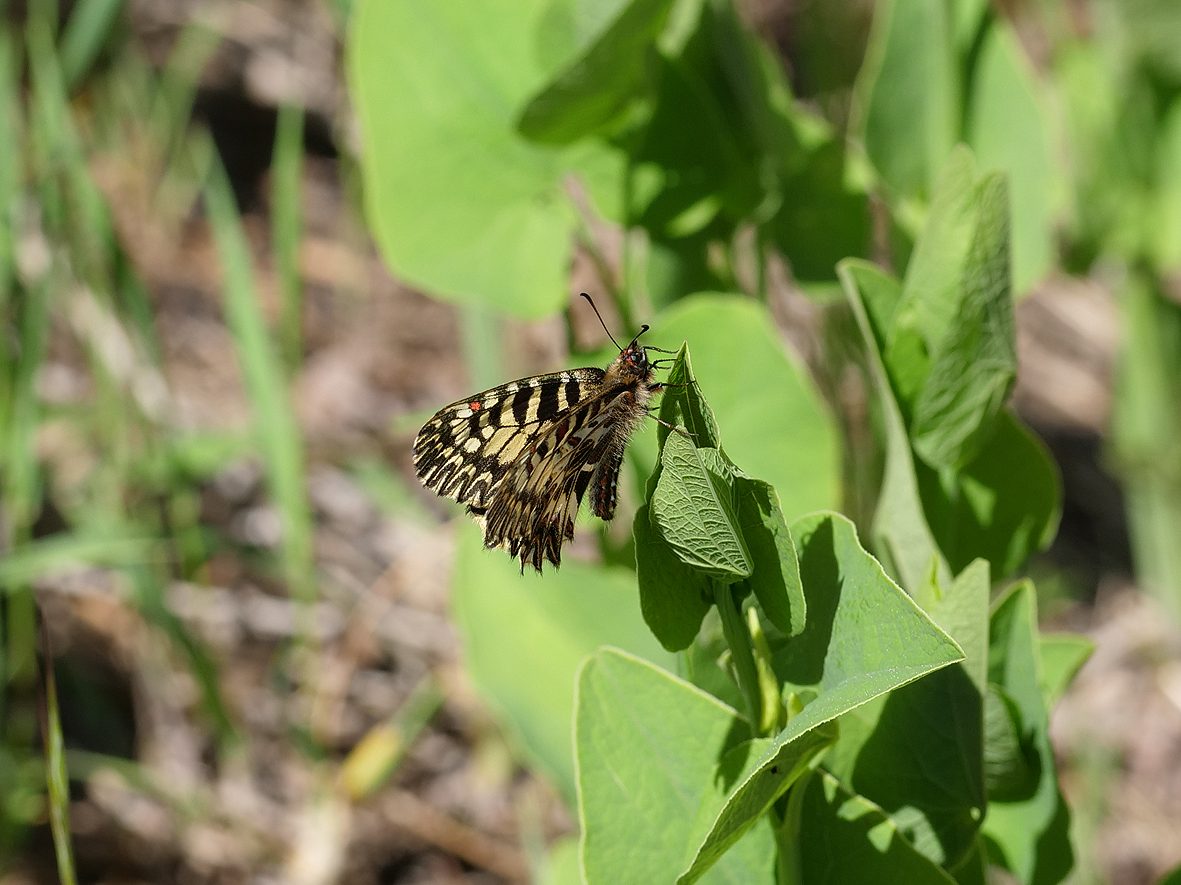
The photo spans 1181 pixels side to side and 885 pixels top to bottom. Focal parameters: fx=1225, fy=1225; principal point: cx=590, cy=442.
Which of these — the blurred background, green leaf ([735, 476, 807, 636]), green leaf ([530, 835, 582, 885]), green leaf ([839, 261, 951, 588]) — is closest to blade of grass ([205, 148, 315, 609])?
the blurred background

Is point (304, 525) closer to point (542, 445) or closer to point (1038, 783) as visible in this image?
point (542, 445)

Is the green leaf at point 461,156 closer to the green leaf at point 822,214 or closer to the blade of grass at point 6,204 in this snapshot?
the green leaf at point 822,214

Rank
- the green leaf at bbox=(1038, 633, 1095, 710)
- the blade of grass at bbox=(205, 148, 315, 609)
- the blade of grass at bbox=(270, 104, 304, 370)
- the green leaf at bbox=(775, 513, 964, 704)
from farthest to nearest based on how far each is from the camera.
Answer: the blade of grass at bbox=(270, 104, 304, 370) < the blade of grass at bbox=(205, 148, 315, 609) < the green leaf at bbox=(1038, 633, 1095, 710) < the green leaf at bbox=(775, 513, 964, 704)

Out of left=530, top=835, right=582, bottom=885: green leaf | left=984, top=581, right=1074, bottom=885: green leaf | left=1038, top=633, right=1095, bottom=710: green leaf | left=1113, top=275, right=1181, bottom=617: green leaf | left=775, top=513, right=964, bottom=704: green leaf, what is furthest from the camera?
left=1113, top=275, right=1181, bottom=617: green leaf

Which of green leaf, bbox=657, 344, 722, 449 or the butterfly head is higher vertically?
the butterfly head

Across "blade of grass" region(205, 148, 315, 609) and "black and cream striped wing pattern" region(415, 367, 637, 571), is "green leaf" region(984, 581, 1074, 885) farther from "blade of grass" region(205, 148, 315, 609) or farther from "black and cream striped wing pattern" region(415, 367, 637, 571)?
"blade of grass" region(205, 148, 315, 609)

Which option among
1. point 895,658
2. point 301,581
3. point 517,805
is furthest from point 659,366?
point 517,805

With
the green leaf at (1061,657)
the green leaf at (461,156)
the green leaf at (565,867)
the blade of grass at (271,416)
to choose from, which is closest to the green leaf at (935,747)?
the green leaf at (1061,657)
